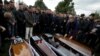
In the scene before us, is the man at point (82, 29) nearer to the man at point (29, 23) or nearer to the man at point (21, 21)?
the man at point (29, 23)

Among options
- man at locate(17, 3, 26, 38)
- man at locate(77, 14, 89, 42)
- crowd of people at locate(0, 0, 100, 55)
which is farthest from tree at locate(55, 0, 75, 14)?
man at locate(17, 3, 26, 38)

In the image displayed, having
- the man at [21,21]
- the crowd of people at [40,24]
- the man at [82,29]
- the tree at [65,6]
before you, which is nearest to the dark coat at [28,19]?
the crowd of people at [40,24]

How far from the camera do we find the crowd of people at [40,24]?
359 inches

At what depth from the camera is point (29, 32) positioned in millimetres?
11219

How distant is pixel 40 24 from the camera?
13.0 metres

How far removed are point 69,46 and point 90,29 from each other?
2.98 m

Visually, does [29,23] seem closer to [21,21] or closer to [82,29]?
[21,21]

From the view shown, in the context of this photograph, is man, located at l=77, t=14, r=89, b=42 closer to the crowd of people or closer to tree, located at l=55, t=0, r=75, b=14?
the crowd of people

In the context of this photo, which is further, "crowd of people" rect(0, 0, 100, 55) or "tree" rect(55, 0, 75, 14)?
"tree" rect(55, 0, 75, 14)

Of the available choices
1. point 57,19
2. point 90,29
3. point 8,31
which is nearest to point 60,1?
point 57,19

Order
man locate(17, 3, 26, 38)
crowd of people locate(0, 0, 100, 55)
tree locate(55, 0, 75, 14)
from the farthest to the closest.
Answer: tree locate(55, 0, 75, 14), man locate(17, 3, 26, 38), crowd of people locate(0, 0, 100, 55)

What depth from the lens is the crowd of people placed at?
359 inches

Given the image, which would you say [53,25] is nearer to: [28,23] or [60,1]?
[28,23]

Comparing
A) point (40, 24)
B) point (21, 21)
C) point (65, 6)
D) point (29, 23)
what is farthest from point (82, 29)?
point (65, 6)
